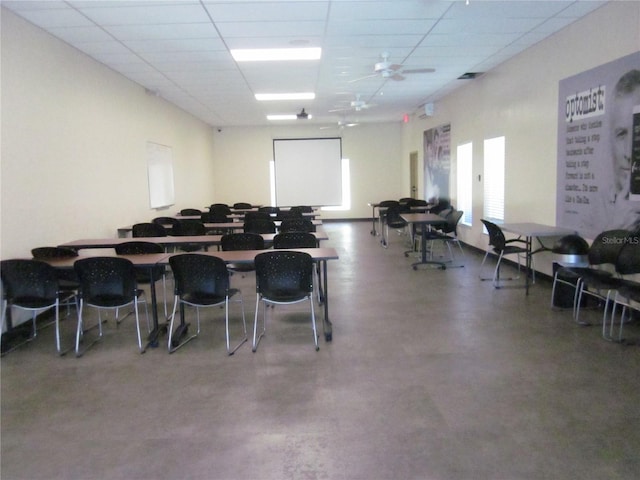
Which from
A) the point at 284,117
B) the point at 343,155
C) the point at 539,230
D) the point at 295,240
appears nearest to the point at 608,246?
the point at 539,230

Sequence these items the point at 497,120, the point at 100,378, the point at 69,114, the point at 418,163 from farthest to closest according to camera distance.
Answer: the point at 418,163
the point at 497,120
the point at 69,114
the point at 100,378

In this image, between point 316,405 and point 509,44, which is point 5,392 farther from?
point 509,44

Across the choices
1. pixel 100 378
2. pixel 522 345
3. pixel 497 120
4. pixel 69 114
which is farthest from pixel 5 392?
pixel 497 120

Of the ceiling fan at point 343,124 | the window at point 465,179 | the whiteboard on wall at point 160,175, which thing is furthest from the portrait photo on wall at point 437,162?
the whiteboard on wall at point 160,175

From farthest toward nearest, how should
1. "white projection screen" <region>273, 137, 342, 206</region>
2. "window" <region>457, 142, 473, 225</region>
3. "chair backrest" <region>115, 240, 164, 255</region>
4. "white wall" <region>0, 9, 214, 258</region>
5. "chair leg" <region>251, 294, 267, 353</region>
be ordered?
"white projection screen" <region>273, 137, 342, 206</region>
"window" <region>457, 142, 473, 225</region>
"chair backrest" <region>115, 240, 164, 255</region>
"white wall" <region>0, 9, 214, 258</region>
"chair leg" <region>251, 294, 267, 353</region>

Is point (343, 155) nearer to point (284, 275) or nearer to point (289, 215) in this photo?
point (289, 215)

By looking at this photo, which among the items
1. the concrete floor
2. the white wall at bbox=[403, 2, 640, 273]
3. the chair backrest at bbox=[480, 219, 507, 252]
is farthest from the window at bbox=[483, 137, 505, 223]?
the concrete floor

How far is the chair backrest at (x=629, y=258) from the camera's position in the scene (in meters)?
4.16

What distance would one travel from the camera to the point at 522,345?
3945 mm

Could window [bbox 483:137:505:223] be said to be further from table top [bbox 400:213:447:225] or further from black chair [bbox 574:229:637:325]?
black chair [bbox 574:229:637:325]

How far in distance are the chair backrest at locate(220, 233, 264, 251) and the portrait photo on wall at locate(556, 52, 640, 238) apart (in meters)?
3.60

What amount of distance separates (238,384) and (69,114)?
13.3 feet

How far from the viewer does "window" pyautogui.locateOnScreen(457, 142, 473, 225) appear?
9034 mm

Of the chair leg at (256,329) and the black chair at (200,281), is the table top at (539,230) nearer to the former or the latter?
the chair leg at (256,329)
